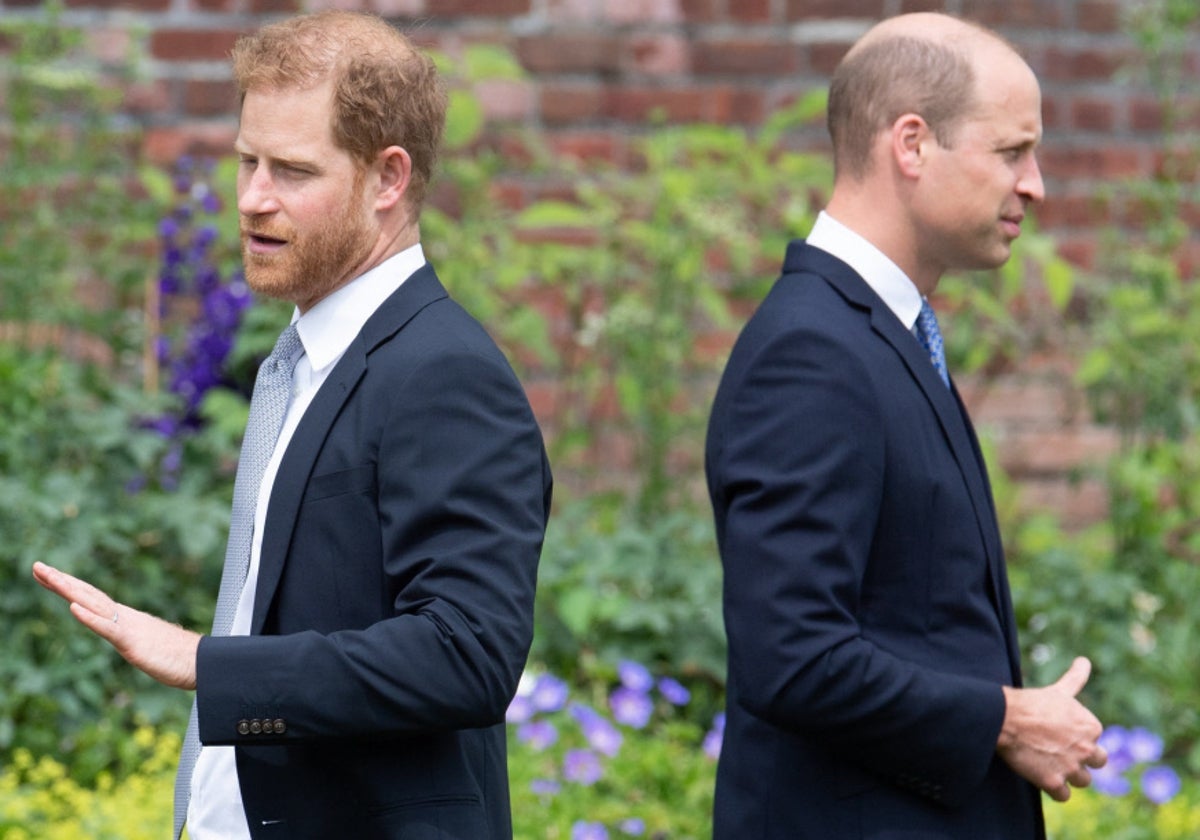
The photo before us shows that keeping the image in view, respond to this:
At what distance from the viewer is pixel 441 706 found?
77.7 inches

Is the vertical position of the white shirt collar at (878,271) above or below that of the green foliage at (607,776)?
above

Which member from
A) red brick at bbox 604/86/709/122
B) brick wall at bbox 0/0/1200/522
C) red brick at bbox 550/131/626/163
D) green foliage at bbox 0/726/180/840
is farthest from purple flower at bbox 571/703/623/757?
red brick at bbox 604/86/709/122

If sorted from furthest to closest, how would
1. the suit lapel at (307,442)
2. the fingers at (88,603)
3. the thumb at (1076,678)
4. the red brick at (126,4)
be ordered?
the red brick at (126,4) < the thumb at (1076,678) < the suit lapel at (307,442) < the fingers at (88,603)

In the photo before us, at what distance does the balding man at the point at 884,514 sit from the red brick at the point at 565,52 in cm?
261

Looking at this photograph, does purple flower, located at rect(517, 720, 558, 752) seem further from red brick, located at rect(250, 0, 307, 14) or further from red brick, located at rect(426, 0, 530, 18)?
red brick, located at rect(250, 0, 307, 14)

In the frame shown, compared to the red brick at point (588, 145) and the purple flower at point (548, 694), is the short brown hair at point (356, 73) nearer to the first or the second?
the purple flower at point (548, 694)

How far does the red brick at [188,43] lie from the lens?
198 inches

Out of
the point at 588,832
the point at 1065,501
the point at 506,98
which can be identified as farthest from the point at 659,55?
the point at 588,832

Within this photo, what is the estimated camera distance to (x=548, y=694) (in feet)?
13.1

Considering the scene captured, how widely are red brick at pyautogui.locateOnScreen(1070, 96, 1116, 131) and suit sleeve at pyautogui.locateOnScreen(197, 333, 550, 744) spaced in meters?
3.58

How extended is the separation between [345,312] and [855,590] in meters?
0.74

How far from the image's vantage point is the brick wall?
5043mm

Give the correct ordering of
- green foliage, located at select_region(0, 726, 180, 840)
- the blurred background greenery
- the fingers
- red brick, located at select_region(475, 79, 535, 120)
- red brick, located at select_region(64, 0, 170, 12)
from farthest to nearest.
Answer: red brick, located at select_region(475, 79, 535, 120) < red brick, located at select_region(64, 0, 170, 12) < the blurred background greenery < green foliage, located at select_region(0, 726, 180, 840) < the fingers

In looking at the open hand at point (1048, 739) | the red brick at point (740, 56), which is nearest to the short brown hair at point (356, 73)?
the open hand at point (1048, 739)
